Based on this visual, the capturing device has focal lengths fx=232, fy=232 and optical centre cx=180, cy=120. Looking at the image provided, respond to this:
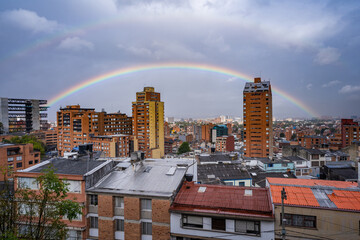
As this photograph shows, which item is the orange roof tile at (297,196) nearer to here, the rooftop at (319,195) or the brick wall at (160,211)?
the rooftop at (319,195)

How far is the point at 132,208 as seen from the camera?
48.1ft

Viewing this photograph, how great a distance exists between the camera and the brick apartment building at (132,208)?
14.3 meters

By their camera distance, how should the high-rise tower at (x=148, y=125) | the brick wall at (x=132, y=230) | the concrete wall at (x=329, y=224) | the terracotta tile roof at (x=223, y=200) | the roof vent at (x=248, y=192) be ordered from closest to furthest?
the concrete wall at (x=329, y=224) < the terracotta tile roof at (x=223, y=200) < the brick wall at (x=132, y=230) < the roof vent at (x=248, y=192) < the high-rise tower at (x=148, y=125)

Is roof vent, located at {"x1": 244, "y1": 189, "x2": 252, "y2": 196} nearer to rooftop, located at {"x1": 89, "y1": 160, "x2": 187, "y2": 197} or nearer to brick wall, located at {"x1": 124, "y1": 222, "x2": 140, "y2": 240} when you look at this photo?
rooftop, located at {"x1": 89, "y1": 160, "x2": 187, "y2": 197}

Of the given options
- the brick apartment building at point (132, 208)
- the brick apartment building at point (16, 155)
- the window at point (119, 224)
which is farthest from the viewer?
the brick apartment building at point (16, 155)

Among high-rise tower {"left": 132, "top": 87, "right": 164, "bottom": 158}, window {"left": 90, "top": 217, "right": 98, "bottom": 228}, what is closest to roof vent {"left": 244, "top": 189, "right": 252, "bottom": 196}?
window {"left": 90, "top": 217, "right": 98, "bottom": 228}

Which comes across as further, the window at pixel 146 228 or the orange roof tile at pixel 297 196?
the window at pixel 146 228

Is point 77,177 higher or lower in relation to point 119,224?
higher

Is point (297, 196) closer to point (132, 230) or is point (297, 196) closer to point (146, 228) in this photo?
point (146, 228)

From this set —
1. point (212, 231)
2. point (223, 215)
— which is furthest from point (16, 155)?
point (223, 215)

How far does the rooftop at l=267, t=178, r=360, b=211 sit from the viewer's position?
1229cm

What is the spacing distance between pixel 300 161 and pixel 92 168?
124 ft

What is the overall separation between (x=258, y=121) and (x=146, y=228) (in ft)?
221

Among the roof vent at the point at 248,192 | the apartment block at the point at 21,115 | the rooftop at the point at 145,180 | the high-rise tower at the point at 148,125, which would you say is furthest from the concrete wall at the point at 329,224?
the apartment block at the point at 21,115
